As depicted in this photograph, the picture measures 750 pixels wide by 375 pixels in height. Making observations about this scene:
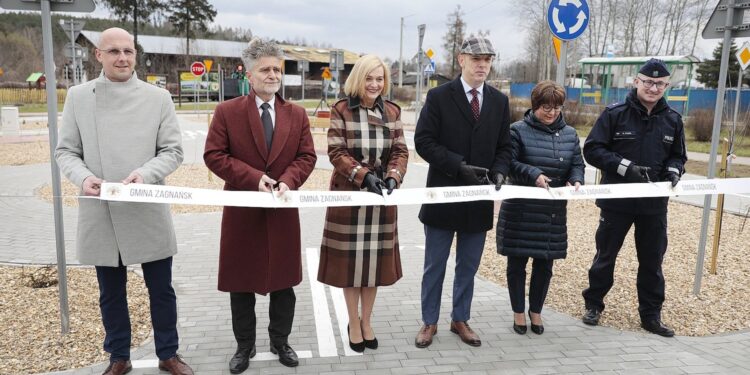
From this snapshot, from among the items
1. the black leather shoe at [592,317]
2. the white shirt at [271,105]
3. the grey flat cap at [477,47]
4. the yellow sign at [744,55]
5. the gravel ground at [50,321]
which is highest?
the yellow sign at [744,55]

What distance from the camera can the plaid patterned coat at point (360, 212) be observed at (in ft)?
12.6

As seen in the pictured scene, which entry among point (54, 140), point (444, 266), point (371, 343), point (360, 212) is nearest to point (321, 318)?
point (371, 343)

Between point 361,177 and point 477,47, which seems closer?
point 361,177

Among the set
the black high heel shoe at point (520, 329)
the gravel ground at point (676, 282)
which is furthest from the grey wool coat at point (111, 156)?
the gravel ground at point (676, 282)

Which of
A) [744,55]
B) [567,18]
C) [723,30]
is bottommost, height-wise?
[723,30]

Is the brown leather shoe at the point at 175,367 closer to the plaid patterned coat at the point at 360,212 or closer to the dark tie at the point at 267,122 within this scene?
the plaid patterned coat at the point at 360,212

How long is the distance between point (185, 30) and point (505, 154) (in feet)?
174

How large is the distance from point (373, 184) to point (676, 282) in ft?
12.7

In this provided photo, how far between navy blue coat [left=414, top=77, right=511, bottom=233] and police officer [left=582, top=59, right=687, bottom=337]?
1.00 metres

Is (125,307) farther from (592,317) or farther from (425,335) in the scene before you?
(592,317)

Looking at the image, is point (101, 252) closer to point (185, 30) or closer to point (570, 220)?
point (570, 220)

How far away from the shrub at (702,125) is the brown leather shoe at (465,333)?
67.0 feet

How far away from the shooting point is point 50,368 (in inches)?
144

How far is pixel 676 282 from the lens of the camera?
573 cm
